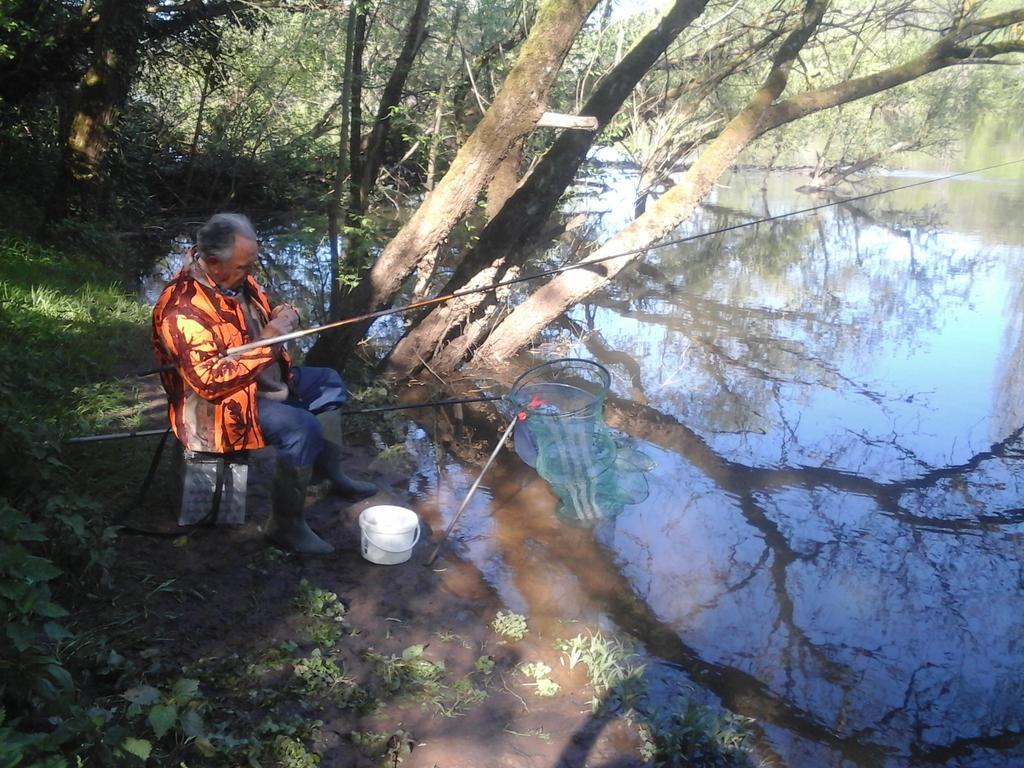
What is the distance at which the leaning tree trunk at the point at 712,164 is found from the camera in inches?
302

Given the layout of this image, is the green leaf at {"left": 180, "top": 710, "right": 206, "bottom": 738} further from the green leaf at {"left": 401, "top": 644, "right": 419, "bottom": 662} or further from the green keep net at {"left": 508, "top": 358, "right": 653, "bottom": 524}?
the green keep net at {"left": 508, "top": 358, "right": 653, "bottom": 524}

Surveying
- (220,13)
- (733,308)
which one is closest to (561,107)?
(733,308)

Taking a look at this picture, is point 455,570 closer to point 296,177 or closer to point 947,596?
point 947,596

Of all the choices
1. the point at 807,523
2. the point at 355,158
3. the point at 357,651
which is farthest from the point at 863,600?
the point at 355,158

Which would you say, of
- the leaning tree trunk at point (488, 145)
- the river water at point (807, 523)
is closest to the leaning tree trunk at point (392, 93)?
the river water at point (807, 523)

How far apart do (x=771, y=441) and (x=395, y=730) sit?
4646 mm

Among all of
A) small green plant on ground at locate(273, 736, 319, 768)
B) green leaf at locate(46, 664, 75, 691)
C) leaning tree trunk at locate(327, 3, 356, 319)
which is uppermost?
leaning tree trunk at locate(327, 3, 356, 319)

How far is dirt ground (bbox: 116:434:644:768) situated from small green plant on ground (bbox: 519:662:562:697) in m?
0.03

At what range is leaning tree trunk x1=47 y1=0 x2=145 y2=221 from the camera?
30.9 feet

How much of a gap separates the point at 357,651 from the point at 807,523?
3.31 m

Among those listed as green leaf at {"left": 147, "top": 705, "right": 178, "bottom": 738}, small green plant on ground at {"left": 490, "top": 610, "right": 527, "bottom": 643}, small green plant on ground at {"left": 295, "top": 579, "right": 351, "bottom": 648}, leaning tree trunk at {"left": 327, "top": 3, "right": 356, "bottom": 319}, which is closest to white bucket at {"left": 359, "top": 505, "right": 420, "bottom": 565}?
small green plant on ground at {"left": 295, "top": 579, "right": 351, "bottom": 648}

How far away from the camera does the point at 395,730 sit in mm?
3031

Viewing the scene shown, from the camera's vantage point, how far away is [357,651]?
11.4 ft

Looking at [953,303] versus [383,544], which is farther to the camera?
[953,303]
